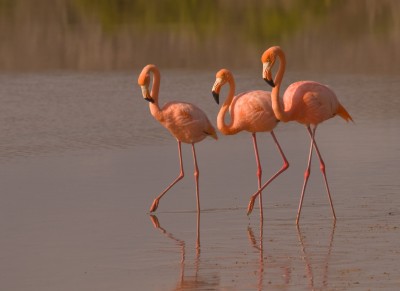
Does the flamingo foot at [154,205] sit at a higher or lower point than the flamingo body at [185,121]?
lower

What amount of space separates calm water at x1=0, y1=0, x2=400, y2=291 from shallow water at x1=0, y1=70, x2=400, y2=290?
2 cm

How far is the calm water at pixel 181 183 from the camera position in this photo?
29.9 feet

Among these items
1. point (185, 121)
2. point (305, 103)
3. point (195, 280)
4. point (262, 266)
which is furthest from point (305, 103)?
point (195, 280)

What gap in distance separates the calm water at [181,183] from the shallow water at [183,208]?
0.07ft

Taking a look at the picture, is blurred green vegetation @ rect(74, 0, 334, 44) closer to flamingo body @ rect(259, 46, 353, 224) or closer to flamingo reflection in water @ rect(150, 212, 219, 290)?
flamingo body @ rect(259, 46, 353, 224)

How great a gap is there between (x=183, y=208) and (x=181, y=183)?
1.16 meters

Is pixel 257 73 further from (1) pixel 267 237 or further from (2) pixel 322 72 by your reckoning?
(1) pixel 267 237

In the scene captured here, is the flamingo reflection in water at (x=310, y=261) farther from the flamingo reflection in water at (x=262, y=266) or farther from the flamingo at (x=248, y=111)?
the flamingo at (x=248, y=111)

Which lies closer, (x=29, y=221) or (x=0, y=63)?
(x=29, y=221)

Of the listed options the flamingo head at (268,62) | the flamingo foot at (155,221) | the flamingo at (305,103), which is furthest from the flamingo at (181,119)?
the flamingo head at (268,62)

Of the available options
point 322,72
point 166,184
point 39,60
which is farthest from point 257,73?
point 166,184

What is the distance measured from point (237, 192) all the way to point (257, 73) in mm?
11094

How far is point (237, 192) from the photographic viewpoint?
12.0 m

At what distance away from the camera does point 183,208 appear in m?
11.4
